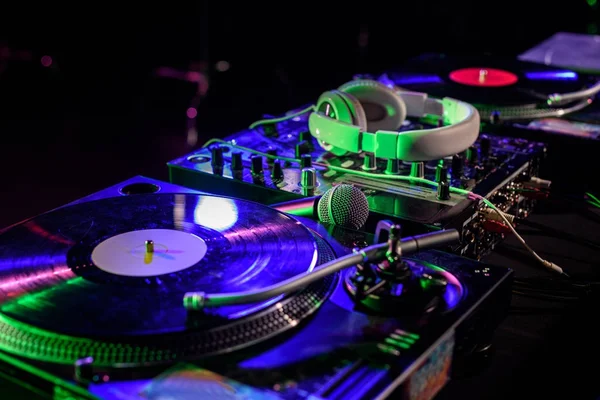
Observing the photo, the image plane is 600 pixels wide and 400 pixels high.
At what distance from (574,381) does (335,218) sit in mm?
469

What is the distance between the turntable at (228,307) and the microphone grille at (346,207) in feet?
0.17

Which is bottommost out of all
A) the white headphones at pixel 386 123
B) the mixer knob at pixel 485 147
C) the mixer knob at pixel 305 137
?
the mixer knob at pixel 305 137

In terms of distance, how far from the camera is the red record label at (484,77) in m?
2.28

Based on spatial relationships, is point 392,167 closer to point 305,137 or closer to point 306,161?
point 306,161

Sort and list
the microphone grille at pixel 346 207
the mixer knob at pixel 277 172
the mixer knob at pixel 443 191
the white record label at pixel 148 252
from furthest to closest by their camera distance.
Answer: the mixer knob at pixel 277 172
the mixer knob at pixel 443 191
the microphone grille at pixel 346 207
the white record label at pixel 148 252

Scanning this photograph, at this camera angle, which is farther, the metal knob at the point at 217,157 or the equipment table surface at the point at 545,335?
the metal knob at the point at 217,157

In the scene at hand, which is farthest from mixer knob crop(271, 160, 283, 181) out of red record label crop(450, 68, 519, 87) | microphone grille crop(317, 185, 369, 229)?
red record label crop(450, 68, 519, 87)

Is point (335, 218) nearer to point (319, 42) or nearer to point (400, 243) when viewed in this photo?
point (400, 243)

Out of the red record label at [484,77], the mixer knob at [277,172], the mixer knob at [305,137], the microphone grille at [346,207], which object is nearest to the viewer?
the microphone grille at [346,207]

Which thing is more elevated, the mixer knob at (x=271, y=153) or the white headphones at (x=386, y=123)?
the white headphones at (x=386, y=123)

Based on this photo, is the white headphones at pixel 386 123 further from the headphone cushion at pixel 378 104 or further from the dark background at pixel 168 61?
the dark background at pixel 168 61

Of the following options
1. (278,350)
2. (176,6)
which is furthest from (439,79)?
(176,6)

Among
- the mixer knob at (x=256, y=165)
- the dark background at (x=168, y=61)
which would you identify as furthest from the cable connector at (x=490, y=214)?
the dark background at (x=168, y=61)

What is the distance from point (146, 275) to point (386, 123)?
33.3 inches
